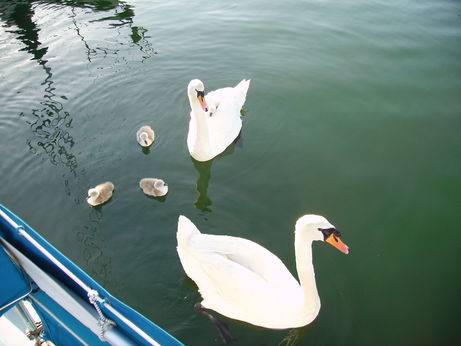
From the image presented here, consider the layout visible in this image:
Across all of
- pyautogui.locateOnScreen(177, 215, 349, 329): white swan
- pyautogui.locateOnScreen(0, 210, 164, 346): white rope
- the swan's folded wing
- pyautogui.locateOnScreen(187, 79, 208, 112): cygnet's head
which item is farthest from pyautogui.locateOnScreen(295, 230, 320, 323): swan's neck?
pyautogui.locateOnScreen(187, 79, 208, 112): cygnet's head

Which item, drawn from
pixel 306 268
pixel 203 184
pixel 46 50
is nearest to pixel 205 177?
pixel 203 184

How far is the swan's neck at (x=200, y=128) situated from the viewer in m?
6.96

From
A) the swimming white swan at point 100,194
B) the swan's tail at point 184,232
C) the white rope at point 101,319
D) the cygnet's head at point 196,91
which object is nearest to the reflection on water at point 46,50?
the swimming white swan at point 100,194

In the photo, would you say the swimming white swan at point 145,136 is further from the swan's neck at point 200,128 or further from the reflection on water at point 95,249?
the reflection on water at point 95,249

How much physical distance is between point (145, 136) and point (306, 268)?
4.53 m

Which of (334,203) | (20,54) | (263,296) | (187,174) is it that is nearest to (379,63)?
(334,203)

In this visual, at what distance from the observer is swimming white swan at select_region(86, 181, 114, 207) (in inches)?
256

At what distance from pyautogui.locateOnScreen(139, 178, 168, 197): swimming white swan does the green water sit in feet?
0.66

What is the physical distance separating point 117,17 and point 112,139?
7223mm

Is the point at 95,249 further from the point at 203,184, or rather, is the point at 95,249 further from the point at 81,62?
the point at 81,62

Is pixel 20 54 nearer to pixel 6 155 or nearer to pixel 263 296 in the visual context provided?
pixel 6 155

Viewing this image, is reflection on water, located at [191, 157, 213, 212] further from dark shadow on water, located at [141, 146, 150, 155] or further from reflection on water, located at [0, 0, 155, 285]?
dark shadow on water, located at [141, 146, 150, 155]

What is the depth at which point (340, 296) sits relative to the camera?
5281 millimetres

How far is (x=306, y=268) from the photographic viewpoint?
439cm
